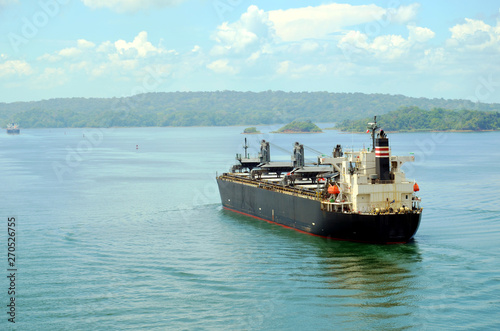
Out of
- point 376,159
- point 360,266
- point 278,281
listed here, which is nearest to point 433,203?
point 376,159

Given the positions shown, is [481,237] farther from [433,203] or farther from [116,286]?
[116,286]

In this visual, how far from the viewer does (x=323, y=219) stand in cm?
3912

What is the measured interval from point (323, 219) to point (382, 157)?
225 inches

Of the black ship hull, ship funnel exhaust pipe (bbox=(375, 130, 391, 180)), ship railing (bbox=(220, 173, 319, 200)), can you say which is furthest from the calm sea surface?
ship funnel exhaust pipe (bbox=(375, 130, 391, 180))

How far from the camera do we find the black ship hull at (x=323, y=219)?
121 ft

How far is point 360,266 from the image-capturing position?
33281 millimetres

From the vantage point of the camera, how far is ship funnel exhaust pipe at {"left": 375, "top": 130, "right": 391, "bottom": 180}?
37953mm

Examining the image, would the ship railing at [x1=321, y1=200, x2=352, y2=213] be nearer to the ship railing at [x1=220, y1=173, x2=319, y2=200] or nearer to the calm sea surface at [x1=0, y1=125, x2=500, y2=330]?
the ship railing at [x1=220, y1=173, x2=319, y2=200]

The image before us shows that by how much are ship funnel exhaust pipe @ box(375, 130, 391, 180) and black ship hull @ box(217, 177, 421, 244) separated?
324 centimetres

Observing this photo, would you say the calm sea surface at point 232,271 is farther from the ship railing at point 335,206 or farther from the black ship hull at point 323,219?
the ship railing at point 335,206

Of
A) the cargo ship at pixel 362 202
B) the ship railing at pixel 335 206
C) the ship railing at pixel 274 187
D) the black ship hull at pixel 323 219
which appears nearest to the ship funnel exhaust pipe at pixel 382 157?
the cargo ship at pixel 362 202

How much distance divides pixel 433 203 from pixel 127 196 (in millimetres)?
31640

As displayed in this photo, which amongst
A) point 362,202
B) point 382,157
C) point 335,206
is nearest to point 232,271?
point 335,206

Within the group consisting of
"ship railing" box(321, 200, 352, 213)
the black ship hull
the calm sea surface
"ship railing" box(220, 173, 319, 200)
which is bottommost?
the calm sea surface
